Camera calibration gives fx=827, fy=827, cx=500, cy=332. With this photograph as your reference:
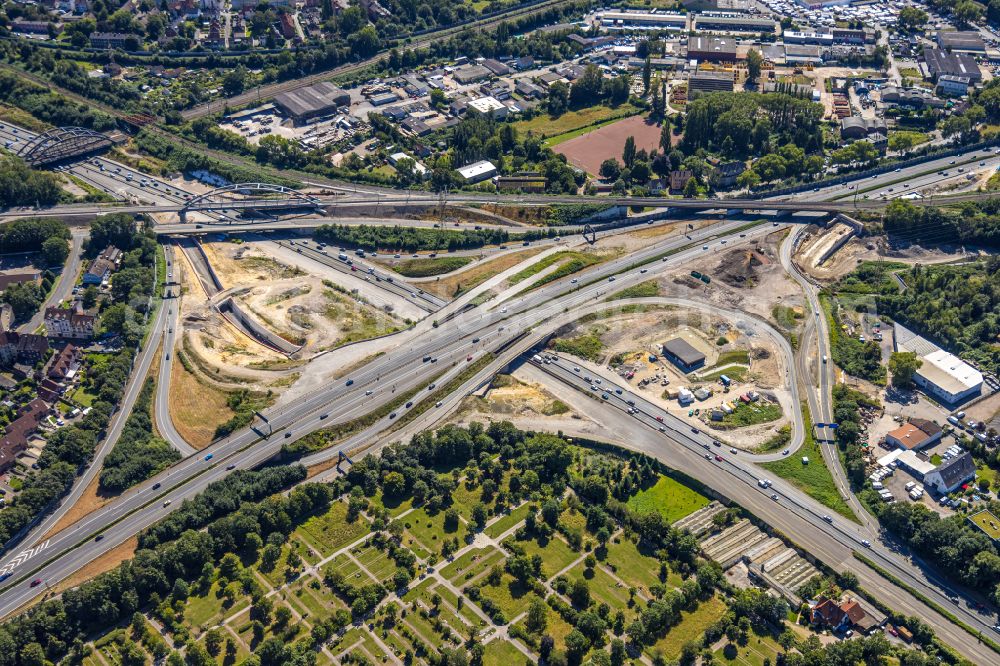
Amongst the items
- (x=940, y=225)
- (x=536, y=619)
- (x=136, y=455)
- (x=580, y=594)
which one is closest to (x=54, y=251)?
(x=136, y=455)

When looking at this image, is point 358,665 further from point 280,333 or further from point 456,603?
point 280,333

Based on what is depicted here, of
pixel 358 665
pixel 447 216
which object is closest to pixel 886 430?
pixel 358 665

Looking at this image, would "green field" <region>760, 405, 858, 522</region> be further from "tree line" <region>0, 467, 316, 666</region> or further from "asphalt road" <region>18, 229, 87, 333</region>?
"asphalt road" <region>18, 229, 87, 333</region>

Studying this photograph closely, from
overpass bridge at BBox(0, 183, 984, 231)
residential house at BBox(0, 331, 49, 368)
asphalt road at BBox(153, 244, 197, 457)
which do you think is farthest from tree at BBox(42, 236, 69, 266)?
residential house at BBox(0, 331, 49, 368)

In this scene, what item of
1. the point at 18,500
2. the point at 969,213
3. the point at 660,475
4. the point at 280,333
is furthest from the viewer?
the point at 969,213

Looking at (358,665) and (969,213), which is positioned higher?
(969,213)

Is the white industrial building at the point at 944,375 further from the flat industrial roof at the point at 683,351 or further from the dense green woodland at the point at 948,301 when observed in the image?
the flat industrial roof at the point at 683,351
